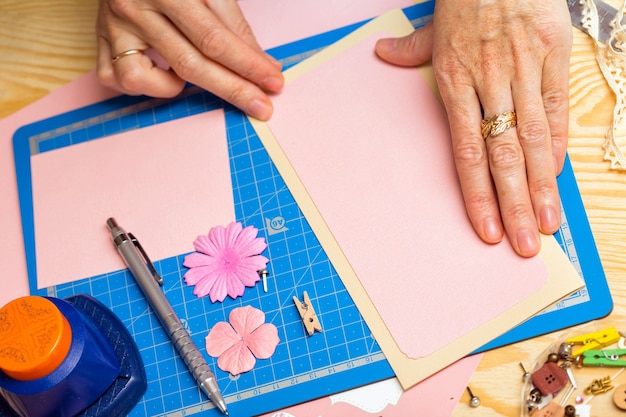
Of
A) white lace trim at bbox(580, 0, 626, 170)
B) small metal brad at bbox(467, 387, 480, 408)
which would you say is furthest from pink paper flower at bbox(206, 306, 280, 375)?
white lace trim at bbox(580, 0, 626, 170)

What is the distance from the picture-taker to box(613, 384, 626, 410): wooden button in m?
0.91

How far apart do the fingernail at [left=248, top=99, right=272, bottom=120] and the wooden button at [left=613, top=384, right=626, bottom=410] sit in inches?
28.7

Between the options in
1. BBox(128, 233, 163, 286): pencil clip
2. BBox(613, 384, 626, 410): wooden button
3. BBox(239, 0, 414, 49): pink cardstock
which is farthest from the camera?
BBox(239, 0, 414, 49): pink cardstock

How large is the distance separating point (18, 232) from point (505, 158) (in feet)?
2.96

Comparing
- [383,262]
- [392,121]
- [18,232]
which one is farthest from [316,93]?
[18,232]

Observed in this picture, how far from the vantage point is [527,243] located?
100 cm

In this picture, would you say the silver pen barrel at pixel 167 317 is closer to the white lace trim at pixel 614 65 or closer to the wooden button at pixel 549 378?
the wooden button at pixel 549 378

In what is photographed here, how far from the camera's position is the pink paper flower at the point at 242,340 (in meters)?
1.04

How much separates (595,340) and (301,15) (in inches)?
32.1

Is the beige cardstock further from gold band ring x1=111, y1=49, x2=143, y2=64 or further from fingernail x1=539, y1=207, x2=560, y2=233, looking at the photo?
gold band ring x1=111, y1=49, x2=143, y2=64

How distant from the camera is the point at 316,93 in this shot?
3.95 ft

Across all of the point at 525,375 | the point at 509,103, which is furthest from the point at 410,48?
the point at 525,375

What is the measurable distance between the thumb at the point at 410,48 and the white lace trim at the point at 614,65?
29 cm

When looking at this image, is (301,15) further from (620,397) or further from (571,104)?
(620,397)
